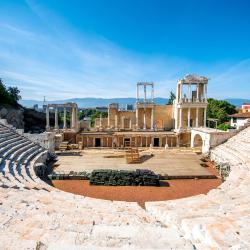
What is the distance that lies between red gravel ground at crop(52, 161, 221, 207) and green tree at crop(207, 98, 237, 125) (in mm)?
37053

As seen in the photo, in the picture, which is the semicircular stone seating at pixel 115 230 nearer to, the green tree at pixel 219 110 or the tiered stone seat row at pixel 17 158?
the tiered stone seat row at pixel 17 158

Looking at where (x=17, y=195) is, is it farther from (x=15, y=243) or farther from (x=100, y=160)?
(x=100, y=160)

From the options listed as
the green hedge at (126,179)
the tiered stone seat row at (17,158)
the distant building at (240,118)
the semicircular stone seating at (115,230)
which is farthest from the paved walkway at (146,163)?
the distant building at (240,118)

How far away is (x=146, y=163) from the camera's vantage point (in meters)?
18.9

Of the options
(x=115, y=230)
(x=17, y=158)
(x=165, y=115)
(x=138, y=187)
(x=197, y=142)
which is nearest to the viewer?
(x=115, y=230)

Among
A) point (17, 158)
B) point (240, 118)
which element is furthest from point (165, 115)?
point (17, 158)

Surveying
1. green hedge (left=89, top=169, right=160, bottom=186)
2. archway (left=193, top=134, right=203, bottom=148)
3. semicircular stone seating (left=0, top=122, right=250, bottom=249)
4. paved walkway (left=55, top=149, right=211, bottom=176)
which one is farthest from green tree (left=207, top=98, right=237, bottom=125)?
semicircular stone seating (left=0, top=122, right=250, bottom=249)

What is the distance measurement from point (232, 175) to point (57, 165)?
12.8 m

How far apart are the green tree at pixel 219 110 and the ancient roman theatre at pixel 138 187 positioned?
19.1m

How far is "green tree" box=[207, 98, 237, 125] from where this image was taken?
48753 millimetres

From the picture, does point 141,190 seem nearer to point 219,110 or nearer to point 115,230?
point 115,230

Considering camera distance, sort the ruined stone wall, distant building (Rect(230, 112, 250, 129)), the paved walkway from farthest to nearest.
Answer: distant building (Rect(230, 112, 250, 129)) < the ruined stone wall < the paved walkway

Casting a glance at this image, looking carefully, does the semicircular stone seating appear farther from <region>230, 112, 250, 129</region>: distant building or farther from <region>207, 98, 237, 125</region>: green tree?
<region>207, 98, 237, 125</region>: green tree

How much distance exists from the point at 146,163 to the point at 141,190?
5.65 m
